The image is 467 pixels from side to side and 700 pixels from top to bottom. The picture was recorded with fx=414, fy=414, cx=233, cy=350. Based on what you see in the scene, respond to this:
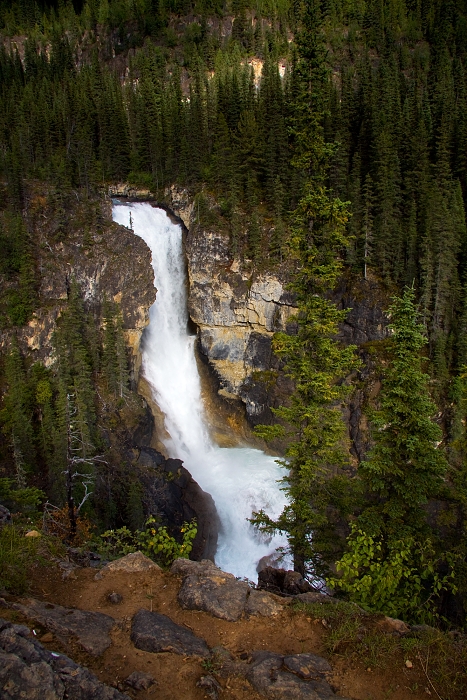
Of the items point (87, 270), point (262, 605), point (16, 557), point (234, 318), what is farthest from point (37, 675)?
point (87, 270)

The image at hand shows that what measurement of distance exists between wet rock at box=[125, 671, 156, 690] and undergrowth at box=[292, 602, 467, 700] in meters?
2.20

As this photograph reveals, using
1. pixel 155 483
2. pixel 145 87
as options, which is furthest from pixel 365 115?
pixel 155 483

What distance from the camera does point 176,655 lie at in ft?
16.1

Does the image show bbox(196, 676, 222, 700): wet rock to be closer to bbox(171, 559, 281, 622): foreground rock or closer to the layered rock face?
bbox(171, 559, 281, 622): foreground rock

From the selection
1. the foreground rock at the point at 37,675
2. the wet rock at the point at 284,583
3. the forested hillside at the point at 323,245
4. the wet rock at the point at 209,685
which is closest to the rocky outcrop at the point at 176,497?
the forested hillside at the point at 323,245

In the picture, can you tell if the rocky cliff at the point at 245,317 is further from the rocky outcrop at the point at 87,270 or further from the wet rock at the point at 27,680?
the wet rock at the point at 27,680

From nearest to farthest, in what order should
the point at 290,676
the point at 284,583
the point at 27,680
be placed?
1. the point at 27,680
2. the point at 290,676
3. the point at 284,583

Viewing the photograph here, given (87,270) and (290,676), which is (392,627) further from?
(87,270)

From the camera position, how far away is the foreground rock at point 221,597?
5969mm

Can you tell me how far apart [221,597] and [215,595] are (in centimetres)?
9

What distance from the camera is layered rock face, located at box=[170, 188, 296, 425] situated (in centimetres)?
3728

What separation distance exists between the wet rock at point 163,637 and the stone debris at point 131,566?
124 cm

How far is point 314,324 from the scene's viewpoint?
1109cm

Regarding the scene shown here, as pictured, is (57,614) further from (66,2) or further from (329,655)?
(66,2)
